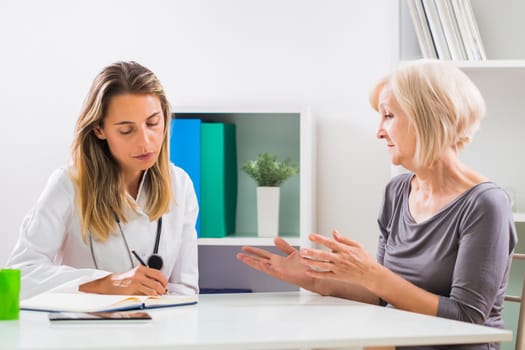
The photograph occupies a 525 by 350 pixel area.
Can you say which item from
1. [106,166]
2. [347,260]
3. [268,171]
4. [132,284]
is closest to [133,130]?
[106,166]

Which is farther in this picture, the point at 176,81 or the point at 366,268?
the point at 176,81

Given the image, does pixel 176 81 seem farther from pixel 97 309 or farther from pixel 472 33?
pixel 97 309

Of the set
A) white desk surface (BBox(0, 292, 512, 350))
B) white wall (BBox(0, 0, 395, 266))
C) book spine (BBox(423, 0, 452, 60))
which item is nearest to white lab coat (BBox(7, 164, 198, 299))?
white desk surface (BBox(0, 292, 512, 350))

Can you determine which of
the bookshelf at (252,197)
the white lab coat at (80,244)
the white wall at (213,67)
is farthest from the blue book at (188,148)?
the white lab coat at (80,244)

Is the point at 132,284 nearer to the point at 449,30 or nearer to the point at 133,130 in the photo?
the point at 133,130

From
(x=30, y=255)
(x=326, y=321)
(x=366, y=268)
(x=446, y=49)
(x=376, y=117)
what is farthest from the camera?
(x=376, y=117)

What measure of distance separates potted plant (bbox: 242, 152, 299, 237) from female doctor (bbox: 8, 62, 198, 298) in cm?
62

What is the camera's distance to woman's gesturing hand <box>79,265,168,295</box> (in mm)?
1909

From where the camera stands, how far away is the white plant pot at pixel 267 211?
9.52ft

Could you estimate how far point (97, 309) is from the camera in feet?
5.38

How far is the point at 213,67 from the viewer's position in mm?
3156

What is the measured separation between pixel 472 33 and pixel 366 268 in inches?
48.2

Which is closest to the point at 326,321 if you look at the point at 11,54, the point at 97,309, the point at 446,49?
the point at 97,309

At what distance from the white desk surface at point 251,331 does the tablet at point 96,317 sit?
0.02m
